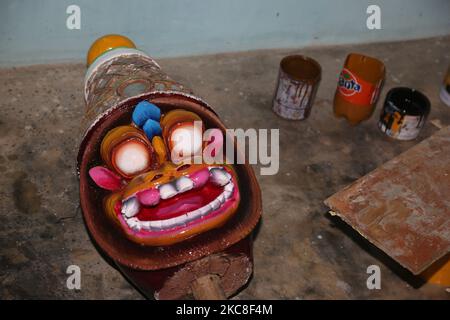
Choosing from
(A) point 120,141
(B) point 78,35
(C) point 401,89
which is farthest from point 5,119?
(C) point 401,89

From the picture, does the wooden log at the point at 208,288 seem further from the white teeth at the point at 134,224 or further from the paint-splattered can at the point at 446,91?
the paint-splattered can at the point at 446,91

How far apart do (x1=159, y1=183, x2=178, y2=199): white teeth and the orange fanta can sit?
114 centimetres

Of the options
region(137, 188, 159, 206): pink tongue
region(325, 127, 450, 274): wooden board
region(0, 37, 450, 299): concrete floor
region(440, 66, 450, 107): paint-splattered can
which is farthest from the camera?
region(440, 66, 450, 107): paint-splattered can

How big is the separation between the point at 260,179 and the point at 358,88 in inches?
21.6

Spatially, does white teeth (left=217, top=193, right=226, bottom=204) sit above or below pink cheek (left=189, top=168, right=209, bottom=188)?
below

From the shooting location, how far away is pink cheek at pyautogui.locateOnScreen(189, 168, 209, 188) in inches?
55.6

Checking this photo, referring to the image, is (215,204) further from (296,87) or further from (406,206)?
(296,87)

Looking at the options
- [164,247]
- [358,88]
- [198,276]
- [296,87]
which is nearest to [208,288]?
[198,276]

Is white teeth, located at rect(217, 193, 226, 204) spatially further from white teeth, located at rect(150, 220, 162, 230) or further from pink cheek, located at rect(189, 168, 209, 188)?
white teeth, located at rect(150, 220, 162, 230)

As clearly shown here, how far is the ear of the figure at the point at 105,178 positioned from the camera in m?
1.46

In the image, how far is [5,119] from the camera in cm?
219

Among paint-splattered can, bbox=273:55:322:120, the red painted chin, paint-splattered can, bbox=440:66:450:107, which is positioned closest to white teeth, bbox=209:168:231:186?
the red painted chin
